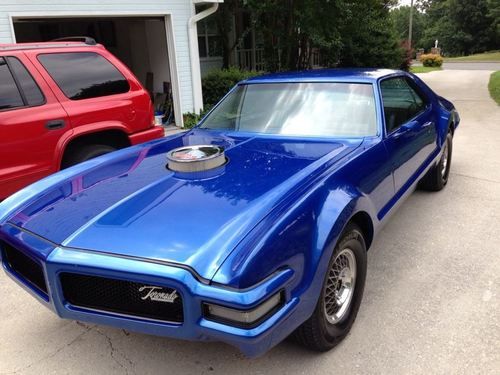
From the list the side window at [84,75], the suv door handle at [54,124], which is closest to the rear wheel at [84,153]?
the suv door handle at [54,124]

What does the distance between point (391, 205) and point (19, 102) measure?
348 cm

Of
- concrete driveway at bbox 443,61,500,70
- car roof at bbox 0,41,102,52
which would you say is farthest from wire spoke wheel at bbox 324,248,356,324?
concrete driveway at bbox 443,61,500,70

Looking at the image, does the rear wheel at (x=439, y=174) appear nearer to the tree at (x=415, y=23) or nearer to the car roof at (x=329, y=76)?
the car roof at (x=329, y=76)

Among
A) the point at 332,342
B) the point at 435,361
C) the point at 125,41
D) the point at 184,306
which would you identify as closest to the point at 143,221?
the point at 184,306

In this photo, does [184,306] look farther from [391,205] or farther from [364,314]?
[391,205]

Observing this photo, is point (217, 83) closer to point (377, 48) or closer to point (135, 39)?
point (135, 39)

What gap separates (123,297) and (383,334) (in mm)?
1575

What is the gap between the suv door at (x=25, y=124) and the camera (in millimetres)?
4168

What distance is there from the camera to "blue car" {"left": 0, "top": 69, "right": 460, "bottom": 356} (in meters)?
1.95

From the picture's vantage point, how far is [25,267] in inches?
101

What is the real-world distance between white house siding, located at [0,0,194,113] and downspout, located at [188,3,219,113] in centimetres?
9

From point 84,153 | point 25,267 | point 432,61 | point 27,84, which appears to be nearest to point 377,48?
point 84,153

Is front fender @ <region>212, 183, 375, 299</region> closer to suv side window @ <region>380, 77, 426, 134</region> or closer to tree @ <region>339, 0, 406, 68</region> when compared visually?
suv side window @ <region>380, 77, 426, 134</region>

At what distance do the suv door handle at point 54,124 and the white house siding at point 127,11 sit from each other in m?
4.19
